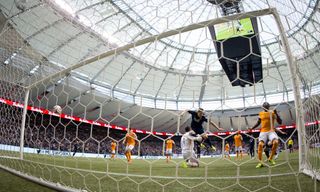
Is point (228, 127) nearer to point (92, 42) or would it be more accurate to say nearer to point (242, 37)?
point (242, 37)

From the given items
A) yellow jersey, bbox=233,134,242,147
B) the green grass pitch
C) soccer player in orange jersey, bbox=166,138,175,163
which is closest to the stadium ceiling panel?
the green grass pitch

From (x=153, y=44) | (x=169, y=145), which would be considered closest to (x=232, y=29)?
(x=153, y=44)

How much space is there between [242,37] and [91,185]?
1554 mm

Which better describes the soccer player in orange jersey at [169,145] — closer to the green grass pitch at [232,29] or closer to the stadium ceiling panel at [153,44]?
the stadium ceiling panel at [153,44]

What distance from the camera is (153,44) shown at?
2396 mm

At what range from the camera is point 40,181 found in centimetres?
184

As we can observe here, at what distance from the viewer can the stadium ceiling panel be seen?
5.31 feet

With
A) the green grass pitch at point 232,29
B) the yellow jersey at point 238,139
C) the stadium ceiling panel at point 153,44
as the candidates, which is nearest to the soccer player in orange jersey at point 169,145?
the stadium ceiling panel at point 153,44

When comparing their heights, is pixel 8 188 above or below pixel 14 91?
below

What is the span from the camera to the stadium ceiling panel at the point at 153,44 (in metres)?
1.62

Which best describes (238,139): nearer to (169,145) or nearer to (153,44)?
(169,145)

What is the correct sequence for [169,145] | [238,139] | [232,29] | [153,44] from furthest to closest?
[153,44]
[169,145]
[232,29]
[238,139]

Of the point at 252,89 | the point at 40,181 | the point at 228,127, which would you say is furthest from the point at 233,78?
the point at 40,181

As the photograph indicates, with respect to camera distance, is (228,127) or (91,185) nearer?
(228,127)
